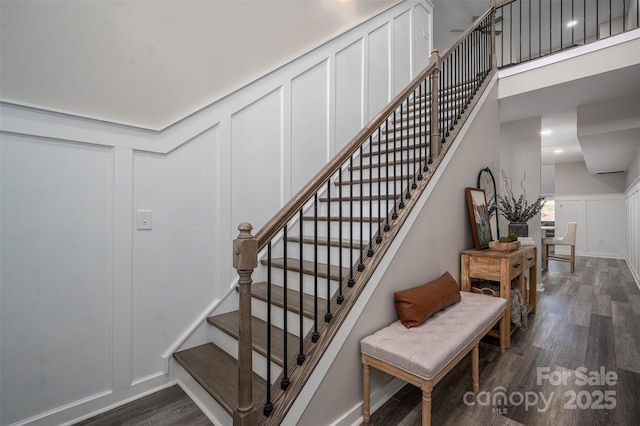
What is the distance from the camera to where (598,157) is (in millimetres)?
6055

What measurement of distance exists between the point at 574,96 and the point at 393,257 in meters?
3.38

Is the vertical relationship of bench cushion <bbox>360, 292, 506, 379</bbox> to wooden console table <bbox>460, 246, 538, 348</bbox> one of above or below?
below

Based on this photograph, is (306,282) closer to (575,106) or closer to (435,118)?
(435,118)

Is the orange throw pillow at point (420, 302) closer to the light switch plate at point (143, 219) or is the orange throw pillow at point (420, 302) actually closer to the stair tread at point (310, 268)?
the stair tread at point (310, 268)

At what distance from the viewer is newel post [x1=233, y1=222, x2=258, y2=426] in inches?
48.6

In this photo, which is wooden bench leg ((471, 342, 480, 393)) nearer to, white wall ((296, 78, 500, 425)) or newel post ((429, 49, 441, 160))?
white wall ((296, 78, 500, 425))

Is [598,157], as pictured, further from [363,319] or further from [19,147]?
[19,147]

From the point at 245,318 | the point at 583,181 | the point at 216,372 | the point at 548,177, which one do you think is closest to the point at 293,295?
the point at 216,372

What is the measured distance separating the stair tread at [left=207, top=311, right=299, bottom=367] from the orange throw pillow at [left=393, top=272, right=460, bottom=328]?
2.24 feet

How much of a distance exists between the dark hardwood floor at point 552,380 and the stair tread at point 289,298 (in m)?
0.73

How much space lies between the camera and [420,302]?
1.93 m

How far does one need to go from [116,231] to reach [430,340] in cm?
195

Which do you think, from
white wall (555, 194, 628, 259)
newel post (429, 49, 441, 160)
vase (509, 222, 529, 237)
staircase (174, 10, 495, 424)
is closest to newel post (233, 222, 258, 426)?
staircase (174, 10, 495, 424)

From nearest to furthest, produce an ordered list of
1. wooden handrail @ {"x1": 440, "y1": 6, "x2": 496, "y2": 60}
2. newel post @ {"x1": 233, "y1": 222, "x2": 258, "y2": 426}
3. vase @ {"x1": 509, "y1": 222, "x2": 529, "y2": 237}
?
newel post @ {"x1": 233, "y1": 222, "x2": 258, "y2": 426}, wooden handrail @ {"x1": 440, "y1": 6, "x2": 496, "y2": 60}, vase @ {"x1": 509, "y1": 222, "x2": 529, "y2": 237}
